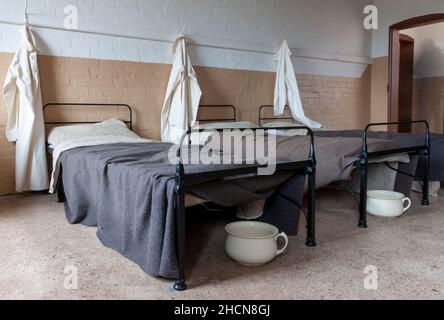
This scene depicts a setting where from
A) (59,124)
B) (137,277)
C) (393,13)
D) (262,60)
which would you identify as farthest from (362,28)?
(137,277)

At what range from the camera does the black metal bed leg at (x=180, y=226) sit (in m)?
1.71

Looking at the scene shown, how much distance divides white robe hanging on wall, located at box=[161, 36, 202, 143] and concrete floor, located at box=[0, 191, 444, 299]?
5.58 ft

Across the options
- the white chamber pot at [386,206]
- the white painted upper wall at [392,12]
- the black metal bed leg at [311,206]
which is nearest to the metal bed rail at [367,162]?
the white chamber pot at [386,206]

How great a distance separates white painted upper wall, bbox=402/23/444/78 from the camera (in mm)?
6848

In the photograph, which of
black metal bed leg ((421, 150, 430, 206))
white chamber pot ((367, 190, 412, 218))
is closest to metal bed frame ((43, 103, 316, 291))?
white chamber pot ((367, 190, 412, 218))

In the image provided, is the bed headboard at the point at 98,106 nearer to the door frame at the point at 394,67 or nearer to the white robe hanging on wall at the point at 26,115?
the white robe hanging on wall at the point at 26,115

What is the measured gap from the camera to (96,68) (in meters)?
3.96

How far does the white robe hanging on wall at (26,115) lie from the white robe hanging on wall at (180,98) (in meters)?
1.31

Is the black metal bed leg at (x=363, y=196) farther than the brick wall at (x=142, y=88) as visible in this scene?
No

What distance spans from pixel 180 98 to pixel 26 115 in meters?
1.55

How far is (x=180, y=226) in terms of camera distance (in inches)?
67.7

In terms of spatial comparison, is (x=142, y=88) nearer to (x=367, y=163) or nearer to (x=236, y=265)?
(x=367, y=163)

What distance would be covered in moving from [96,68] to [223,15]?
181cm
